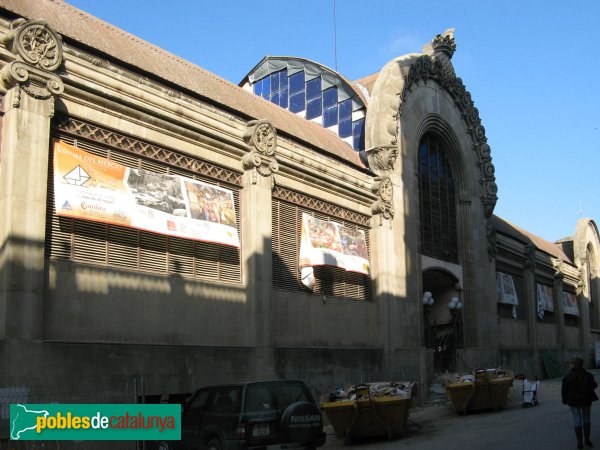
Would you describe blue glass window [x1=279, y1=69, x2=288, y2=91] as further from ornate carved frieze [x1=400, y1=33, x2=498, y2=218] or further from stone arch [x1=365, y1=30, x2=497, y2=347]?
ornate carved frieze [x1=400, y1=33, x2=498, y2=218]

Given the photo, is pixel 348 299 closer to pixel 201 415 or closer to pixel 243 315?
pixel 243 315

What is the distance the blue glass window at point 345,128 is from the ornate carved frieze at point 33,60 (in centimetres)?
1708

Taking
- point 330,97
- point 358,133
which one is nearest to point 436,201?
point 358,133

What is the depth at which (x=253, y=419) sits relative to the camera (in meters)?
12.5

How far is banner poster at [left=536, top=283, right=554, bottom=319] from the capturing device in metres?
44.7

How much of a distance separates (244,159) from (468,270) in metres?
17.4

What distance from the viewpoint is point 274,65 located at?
38.0m

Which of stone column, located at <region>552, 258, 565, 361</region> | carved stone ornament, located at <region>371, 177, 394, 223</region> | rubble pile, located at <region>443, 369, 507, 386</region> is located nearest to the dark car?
rubble pile, located at <region>443, 369, 507, 386</region>

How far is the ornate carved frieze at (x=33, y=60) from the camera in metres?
15.2

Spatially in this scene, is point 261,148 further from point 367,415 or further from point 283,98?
point 283,98

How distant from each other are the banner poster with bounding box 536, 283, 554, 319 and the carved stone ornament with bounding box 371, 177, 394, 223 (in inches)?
806

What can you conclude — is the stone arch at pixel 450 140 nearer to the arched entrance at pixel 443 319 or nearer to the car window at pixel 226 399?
the arched entrance at pixel 443 319

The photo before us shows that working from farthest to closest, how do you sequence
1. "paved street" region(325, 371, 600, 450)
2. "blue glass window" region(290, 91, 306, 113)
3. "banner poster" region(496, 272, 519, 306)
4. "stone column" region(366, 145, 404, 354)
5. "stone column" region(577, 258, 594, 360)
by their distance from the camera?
"stone column" region(577, 258, 594, 360) < "banner poster" region(496, 272, 519, 306) < "blue glass window" region(290, 91, 306, 113) < "stone column" region(366, 145, 404, 354) < "paved street" region(325, 371, 600, 450)

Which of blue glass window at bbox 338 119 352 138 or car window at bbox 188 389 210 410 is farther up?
blue glass window at bbox 338 119 352 138
